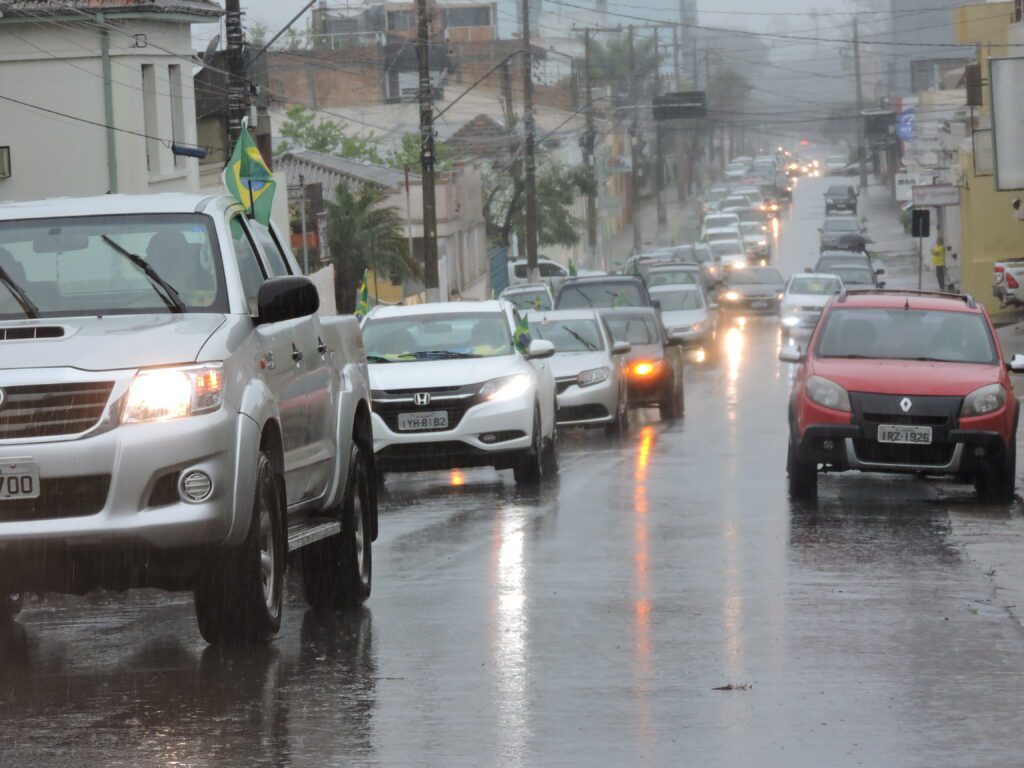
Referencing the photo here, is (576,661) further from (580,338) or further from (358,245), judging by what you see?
(358,245)

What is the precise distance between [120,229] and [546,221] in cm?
6954

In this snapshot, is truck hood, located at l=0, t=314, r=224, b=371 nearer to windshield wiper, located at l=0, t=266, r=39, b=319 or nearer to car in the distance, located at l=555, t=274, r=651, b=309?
windshield wiper, located at l=0, t=266, r=39, b=319

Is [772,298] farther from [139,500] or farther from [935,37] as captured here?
[935,37]

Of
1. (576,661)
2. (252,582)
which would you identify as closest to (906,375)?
(576,661)

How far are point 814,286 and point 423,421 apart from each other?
1260 inches

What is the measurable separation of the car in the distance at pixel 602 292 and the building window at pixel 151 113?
28.8 feet

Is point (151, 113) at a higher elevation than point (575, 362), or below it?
higher

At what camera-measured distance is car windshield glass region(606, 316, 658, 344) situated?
2775 centimetres

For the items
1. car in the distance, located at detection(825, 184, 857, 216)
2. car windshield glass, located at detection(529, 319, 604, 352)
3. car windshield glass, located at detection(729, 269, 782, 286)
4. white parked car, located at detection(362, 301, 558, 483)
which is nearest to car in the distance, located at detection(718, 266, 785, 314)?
car windshield glass, located at detection(729, 269, 782, 286)

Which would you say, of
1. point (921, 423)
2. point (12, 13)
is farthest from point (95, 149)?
point (921, 423)

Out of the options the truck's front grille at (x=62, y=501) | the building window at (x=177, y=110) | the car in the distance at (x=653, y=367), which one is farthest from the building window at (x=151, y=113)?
the truck's front grille at (x=62, y=501)

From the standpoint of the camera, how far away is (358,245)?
51.7 m

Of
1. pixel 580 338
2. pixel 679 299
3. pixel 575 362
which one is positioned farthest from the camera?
pixel 679 299

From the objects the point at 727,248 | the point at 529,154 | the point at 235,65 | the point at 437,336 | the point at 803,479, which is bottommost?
the point at 803,479
